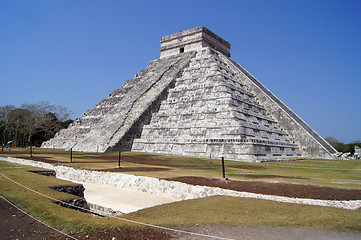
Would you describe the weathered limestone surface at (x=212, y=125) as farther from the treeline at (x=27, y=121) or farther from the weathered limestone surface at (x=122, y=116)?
the treeline at (x=27, y=121)

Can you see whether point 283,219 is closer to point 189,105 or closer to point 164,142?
point 164,142

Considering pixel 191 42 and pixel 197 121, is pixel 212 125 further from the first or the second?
pixel 191 42

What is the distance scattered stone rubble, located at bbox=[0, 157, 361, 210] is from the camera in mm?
5965

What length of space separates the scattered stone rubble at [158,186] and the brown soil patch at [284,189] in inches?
12.5

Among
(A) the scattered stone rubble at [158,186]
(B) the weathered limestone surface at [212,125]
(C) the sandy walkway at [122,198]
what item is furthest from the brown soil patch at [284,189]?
(B) the weathered limestone surface at [212,125]

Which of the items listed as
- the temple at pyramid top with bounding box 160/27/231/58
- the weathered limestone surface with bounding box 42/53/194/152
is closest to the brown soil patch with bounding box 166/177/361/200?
the weathered limestone surface with bounding box 42/53/194/152

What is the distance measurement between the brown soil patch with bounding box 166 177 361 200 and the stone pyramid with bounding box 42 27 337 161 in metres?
7.28

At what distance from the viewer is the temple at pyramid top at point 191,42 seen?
32.2 meters

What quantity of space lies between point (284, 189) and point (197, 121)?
1402 centimetres

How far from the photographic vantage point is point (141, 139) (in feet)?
75.2

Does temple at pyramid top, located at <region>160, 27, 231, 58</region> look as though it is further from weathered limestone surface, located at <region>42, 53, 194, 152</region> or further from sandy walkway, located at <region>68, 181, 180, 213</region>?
sandy walkway, located at <region>68, 181, 180, 213</region>

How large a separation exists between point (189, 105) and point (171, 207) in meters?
17.9

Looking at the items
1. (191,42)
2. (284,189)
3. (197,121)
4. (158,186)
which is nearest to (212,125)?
(197,121)

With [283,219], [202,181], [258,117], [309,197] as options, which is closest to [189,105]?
[258,117]
